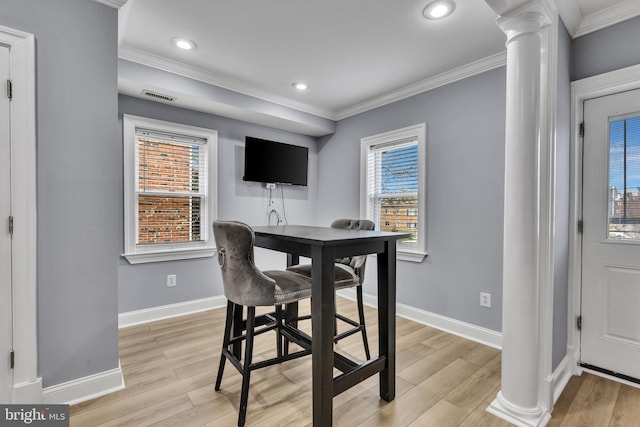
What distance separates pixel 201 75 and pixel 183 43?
0.52 meters

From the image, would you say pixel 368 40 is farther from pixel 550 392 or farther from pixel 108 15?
pixel 550 392

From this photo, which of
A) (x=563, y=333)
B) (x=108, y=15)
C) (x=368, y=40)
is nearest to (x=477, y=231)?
(x=563, y=333)

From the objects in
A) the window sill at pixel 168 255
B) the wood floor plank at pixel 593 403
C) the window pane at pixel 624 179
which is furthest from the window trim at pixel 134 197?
the window pane at pixel 624 179

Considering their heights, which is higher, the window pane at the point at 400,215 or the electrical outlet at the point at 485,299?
the window pane at the point at 400,215

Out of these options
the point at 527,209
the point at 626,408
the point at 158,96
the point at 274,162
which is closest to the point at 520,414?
the point at 626,408

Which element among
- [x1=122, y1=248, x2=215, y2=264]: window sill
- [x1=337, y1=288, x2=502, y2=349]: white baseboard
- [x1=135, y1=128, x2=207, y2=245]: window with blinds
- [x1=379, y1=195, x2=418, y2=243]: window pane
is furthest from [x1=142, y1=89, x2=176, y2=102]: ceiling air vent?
[x1=337, y1=288, x2=502, y2=349]: white baseboard

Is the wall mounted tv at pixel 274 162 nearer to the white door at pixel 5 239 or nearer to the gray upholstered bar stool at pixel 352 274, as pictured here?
the gray upholstered bar stool at pixel 352 274

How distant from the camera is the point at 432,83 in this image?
312 centimetres

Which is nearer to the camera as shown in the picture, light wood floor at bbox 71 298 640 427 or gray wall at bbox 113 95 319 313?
light wood floor at bbox 71 298 640 427

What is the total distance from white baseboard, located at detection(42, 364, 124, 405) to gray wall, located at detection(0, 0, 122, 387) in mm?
35

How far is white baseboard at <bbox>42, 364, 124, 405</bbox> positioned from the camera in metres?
1.73

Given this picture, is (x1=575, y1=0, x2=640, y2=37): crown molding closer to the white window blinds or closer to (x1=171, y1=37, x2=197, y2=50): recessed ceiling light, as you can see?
the white window blinds

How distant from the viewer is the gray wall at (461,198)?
2693 mm

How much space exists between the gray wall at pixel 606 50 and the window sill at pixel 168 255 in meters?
3.72
